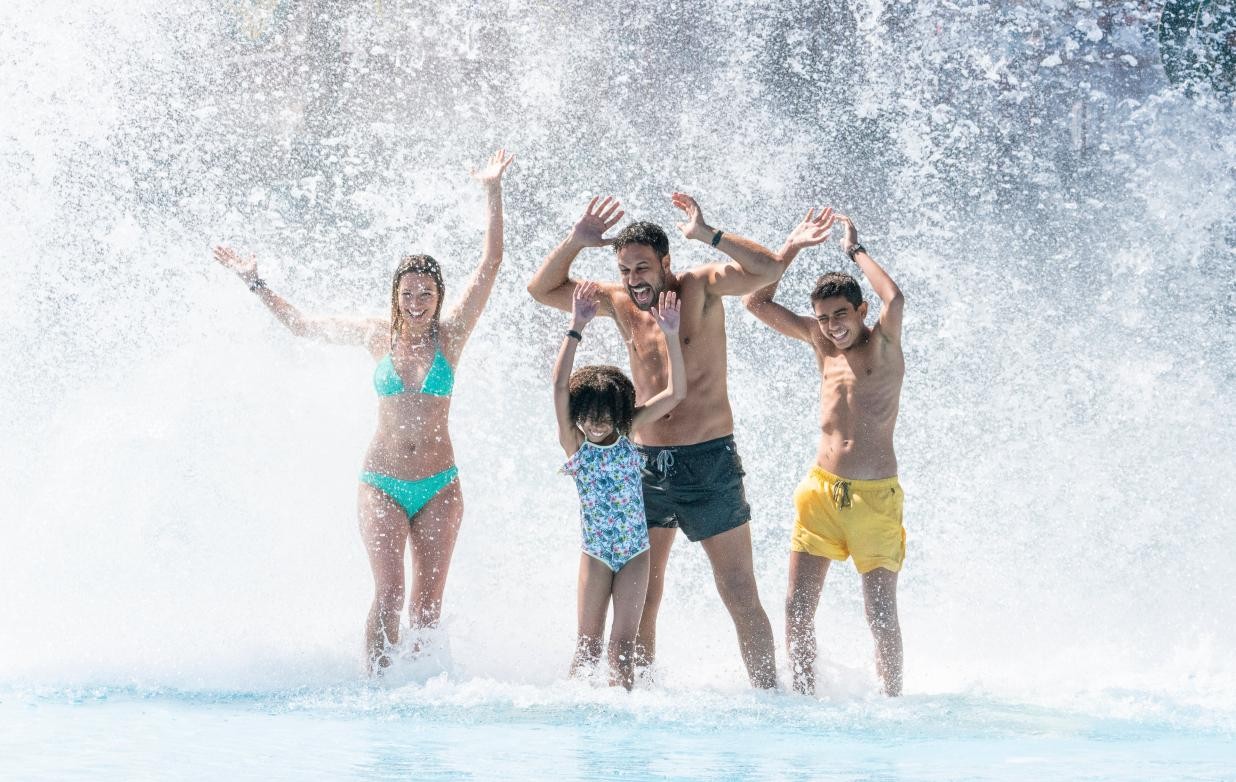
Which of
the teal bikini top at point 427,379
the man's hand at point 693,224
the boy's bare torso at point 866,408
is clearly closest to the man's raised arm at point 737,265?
the man's hand at point 693,224

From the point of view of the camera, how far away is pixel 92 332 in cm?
736

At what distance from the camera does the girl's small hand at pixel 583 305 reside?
4.91m

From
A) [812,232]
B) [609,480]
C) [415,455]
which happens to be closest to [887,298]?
[812,232]

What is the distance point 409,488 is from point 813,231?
1860 millimetres

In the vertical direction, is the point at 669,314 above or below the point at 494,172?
below

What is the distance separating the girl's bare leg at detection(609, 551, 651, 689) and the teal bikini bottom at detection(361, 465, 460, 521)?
32.6 inches

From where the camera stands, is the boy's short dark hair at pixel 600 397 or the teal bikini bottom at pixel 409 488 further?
the teal bikini bottom at pixel 409 488

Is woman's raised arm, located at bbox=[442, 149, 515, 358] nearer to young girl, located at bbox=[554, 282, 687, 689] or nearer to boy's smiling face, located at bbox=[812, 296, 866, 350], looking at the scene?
young girl, located at bbox=[554, 282, 687, 689]

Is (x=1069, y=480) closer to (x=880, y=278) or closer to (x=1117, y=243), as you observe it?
(x=1117, y=243)

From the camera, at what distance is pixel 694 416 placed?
5086 millimetres

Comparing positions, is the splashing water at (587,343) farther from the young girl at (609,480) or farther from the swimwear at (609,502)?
the swimwear at (609,502)

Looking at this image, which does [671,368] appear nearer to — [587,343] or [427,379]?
[427,379]

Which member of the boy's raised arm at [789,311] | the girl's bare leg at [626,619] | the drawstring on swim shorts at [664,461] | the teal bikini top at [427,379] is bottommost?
the girl's bare leg at [626,619]

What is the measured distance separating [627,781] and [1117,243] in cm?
655
